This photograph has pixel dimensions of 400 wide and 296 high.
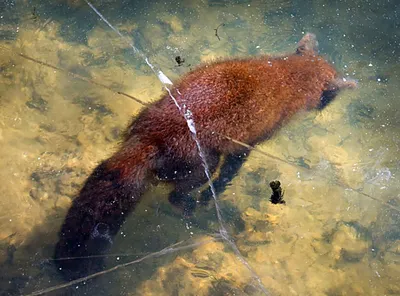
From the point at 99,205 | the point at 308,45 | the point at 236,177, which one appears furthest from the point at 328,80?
the point at 99,205

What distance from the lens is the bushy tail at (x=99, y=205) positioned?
11.6 ft

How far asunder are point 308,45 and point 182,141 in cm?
232

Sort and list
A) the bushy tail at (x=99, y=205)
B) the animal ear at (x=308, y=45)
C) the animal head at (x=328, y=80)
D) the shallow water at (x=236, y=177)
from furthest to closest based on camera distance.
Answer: the animal ear at (x=308, y=45)
the animal head at (x=328, y=80)
the shallow water at (x=236, y=177)
the bushy tail at (x=99, y=205)

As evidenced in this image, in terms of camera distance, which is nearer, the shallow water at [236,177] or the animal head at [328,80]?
the shallow water at [236,177]

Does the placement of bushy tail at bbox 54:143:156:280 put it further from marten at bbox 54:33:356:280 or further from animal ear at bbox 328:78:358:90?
animal ear at bbox 328:78:358:90

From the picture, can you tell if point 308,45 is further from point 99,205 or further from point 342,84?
point 99,205

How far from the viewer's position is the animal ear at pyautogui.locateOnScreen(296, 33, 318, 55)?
4.93 m

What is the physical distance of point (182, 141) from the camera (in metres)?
3.69

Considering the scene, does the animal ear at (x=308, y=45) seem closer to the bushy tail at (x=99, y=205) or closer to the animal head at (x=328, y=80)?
the animal head at (x=328, y=80)

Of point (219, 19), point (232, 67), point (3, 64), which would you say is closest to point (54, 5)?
point (3, 64)

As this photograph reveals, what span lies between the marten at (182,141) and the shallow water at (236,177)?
9.1 inches

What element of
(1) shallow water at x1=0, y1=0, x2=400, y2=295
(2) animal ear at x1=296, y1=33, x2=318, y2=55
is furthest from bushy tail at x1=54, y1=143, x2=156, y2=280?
(2) animal ear at x1=296, y1=33, x2=318, y2=55

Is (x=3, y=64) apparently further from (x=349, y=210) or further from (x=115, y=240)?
(x=349, y=210)

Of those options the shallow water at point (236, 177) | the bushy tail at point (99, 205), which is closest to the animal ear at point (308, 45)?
the shallow water at point (236, 177)
